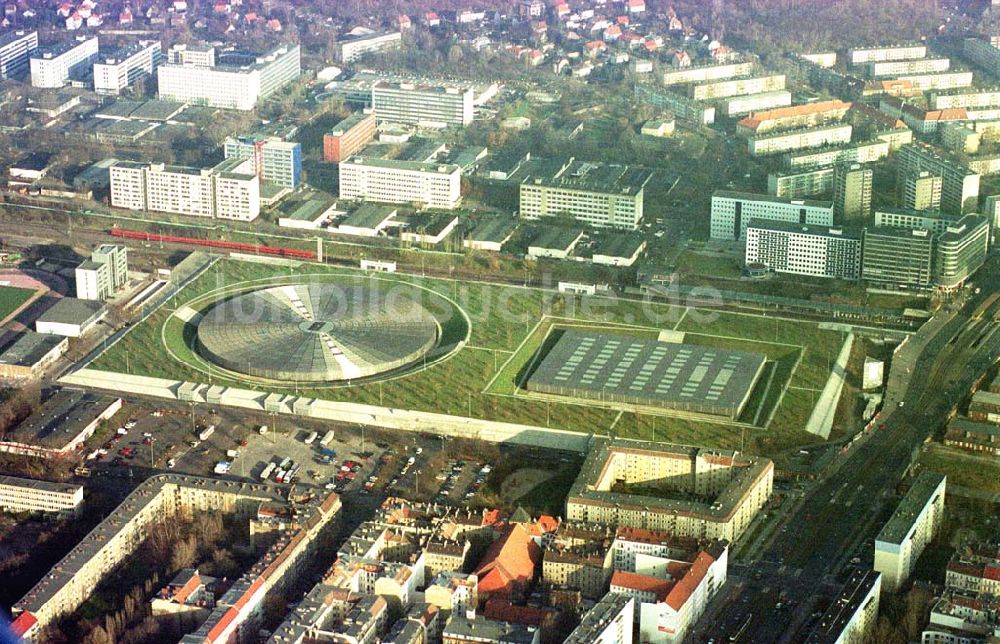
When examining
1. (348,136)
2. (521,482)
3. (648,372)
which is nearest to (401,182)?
(348,136)

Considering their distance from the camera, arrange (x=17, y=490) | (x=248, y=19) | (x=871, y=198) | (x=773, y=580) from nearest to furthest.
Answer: (x=773, y=580)
(x=17, y=490)
(x=871, y=198)
(x=248, y=19)

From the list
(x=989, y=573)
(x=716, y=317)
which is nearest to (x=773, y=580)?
(x=989, y=573)

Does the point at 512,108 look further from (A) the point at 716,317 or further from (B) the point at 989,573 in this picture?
(B) the point at 989,573

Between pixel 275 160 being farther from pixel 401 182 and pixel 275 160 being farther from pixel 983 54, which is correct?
pixel 983 54

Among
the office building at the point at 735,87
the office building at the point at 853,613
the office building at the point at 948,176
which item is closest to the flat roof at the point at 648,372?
the office building at the point at 853,613

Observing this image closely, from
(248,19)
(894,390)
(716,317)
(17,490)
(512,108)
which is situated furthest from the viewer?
(248,19)

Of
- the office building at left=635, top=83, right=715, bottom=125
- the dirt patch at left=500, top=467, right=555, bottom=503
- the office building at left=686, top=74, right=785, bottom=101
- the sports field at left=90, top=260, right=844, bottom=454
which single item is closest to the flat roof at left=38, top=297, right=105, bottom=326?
the sports field at left=90, top=260, right=844, bottom=454

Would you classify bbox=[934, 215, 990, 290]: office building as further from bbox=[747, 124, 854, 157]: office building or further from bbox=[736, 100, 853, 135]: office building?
bbox=[736, 100, 853, 135]: office building
